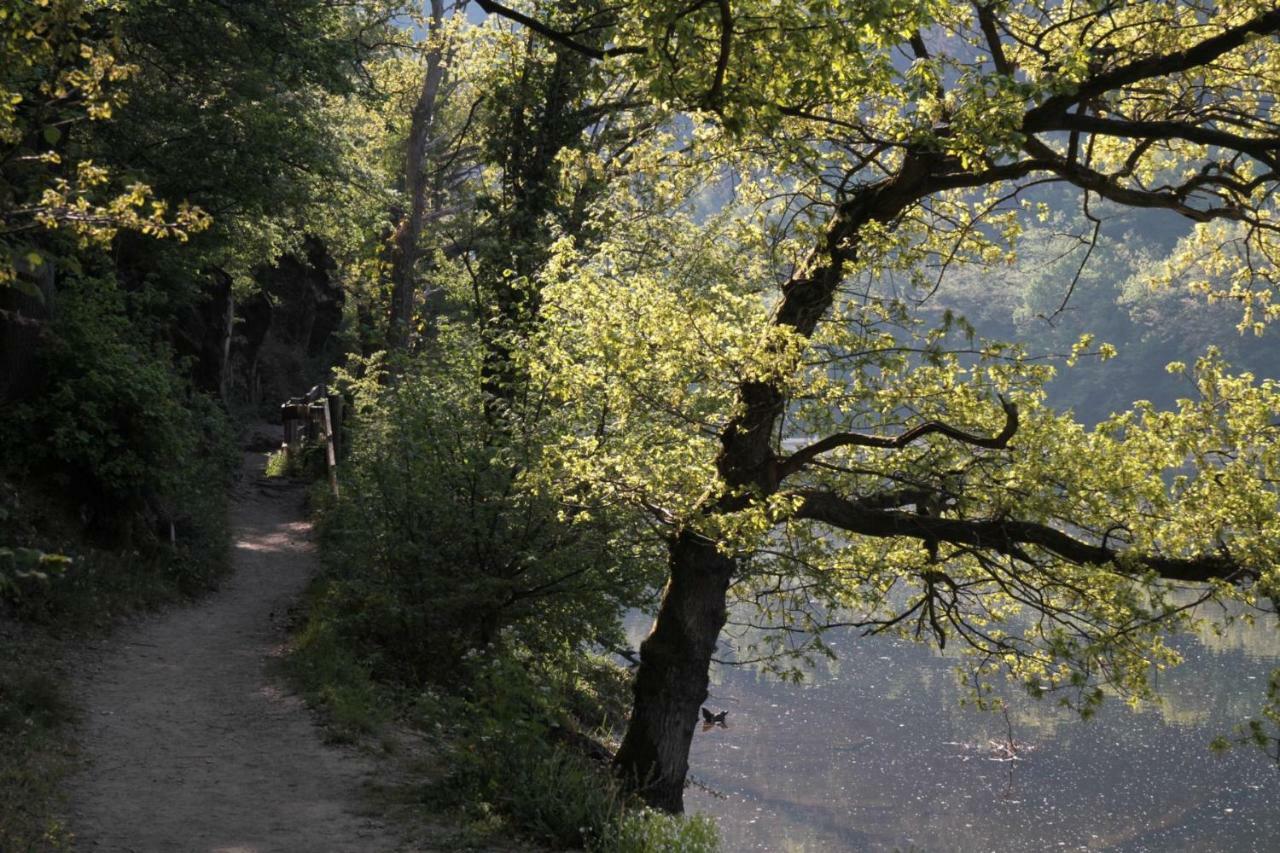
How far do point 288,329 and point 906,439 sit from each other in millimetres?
28436

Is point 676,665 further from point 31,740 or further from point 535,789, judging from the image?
point 31,740

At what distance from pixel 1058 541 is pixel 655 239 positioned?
11.0 m

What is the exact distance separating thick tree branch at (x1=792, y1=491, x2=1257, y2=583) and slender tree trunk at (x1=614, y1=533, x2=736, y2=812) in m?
0.86

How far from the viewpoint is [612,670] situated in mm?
18234

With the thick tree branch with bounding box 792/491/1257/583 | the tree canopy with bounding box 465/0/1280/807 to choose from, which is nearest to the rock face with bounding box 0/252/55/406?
the tree canopy with bounding box 465/0/1280/807

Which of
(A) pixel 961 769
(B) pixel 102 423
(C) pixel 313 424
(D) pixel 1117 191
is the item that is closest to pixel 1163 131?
(D) pixel 1117 191

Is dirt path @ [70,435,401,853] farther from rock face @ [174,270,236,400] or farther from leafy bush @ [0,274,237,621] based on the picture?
rock face @ [174,270,236,400]

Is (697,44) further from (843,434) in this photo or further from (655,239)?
(655,239)

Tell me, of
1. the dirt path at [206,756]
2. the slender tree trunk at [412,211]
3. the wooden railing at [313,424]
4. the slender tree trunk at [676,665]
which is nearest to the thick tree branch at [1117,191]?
the slender tree trunk at [676,665]

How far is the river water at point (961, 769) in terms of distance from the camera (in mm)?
20641

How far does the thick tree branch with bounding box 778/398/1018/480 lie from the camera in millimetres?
7410

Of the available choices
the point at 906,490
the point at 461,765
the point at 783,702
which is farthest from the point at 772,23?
the point at 783,702

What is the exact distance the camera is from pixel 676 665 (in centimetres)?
912

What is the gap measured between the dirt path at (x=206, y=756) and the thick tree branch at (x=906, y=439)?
11.9ft
